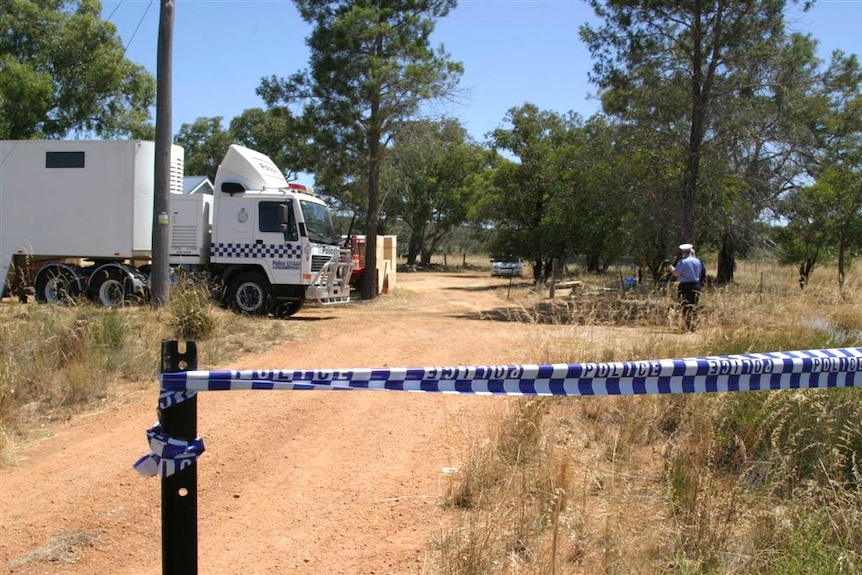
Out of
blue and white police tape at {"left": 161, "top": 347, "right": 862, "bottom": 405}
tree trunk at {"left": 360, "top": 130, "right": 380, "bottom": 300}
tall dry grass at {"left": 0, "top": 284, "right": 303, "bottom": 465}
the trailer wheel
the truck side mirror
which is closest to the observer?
blue and white police tape at {"left": 161, "top": 347, "right": 862, "bottom": 405}

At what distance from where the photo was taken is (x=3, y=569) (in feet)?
12.8

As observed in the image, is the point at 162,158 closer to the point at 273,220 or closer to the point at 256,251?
the point at 273,220

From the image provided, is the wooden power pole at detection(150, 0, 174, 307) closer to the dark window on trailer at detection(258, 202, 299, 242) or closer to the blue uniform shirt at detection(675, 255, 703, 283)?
the dark window on trailer at detection(258, 202, 299, 242)

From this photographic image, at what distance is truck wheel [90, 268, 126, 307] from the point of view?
615 inches

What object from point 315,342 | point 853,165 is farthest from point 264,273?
point 853,165

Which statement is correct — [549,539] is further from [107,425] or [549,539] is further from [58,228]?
[58,228]

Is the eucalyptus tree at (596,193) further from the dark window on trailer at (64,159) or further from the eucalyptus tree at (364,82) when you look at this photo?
the dark window on trailer at (64,159)

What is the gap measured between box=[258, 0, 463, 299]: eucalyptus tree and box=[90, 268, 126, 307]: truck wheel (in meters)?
8.04

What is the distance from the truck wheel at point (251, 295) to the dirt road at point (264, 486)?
23.9 feet

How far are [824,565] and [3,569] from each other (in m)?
4.20

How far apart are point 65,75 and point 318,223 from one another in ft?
52.4

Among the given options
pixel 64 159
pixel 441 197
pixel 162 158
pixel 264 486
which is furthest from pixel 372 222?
pixel 441 197

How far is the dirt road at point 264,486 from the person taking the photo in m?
4.01

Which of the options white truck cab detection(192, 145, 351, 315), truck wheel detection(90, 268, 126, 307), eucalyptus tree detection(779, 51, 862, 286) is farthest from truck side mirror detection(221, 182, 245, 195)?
eucalyptus tree detection(779, 51, 862, 286)
